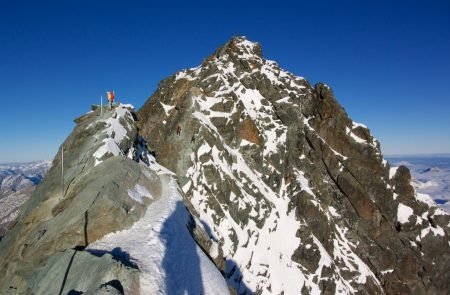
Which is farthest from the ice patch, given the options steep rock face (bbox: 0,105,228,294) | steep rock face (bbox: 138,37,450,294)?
steep rock face (bbox: 0,105,228,294)

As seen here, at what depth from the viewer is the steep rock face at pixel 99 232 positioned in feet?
53.6

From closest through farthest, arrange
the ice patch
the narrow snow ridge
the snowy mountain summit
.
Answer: the narrow snow ridge → the snowy mountain summit → the ice patch

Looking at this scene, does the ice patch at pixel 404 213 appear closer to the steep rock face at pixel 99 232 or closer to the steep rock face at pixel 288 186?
the steep rock face at pixel 288 186

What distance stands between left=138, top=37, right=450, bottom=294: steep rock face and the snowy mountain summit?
239mm

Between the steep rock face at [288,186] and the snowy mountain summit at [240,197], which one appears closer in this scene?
the snowy mountain summit at [240,197]

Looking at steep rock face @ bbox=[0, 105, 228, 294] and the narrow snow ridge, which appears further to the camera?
the narrow snow ridge

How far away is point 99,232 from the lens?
21375mm

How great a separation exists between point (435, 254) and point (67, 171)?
67.4 meters

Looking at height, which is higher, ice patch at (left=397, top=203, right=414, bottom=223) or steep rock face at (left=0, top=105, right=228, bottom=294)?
steep rock face at (left=0, top=105, right=228, bottom=294)

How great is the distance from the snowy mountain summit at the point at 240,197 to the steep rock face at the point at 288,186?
0.24m

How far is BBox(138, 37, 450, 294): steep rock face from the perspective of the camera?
5356 centimetres

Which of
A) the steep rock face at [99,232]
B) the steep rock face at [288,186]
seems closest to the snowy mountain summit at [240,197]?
the steep rock face at [99,232]

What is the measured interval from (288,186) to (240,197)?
11891mm

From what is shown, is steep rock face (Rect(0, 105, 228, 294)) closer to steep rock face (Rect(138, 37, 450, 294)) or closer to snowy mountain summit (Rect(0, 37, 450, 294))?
snowy mountain summit (Rect(0, 37, 450, 294))
